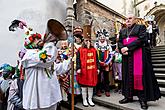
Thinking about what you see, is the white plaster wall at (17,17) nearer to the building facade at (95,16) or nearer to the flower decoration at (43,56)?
the building facade at (95,16)

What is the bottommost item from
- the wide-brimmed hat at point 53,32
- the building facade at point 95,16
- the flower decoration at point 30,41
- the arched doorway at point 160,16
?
the flower decoration at point 30,41

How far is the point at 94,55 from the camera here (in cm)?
329

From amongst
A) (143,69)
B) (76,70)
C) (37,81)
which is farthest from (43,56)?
(143,69)

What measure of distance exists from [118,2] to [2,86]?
15049mm

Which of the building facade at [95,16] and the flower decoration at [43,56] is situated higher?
the building facade at [95,16]

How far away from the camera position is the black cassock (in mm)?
2564

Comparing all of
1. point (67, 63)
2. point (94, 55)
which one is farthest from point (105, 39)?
point (67, 63)

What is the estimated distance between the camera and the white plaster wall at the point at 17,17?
403 centimetres

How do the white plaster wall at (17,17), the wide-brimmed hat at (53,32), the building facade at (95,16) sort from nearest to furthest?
1. the wide-brimmed hat at (53,32)
2. the white plaster wall at (17,17)
3. the building facade at (95,16)

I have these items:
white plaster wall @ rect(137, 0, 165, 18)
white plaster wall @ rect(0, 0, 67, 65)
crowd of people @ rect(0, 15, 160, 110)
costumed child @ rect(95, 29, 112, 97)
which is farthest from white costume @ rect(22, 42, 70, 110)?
white plaster wall @ rect(137, 0, 165, 18)

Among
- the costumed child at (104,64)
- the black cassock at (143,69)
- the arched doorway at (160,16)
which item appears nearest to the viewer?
the black cassock at (143,69)

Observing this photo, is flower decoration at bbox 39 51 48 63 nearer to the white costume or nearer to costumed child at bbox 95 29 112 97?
the white costume

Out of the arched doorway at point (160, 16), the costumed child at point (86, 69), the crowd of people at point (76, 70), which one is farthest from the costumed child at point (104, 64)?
the arched doorway at point (160, 16)

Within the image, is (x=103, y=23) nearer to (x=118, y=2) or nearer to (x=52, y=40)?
(x=52, y=40)
